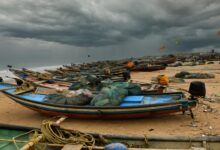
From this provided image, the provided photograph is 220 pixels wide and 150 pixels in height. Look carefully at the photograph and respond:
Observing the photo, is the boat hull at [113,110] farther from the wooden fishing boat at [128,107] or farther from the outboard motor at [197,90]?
the outboard motor at [197,90]

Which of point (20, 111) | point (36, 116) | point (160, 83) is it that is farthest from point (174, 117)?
point (20, 111)

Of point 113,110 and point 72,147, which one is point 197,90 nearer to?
point 113,110

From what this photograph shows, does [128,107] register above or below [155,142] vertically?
above

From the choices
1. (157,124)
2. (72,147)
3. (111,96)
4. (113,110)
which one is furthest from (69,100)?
(72,147)

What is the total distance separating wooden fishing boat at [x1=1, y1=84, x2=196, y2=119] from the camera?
28.4 feet

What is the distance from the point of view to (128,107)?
8.89m

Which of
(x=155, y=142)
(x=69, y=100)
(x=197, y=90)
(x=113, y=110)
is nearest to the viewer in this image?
(x=155, y=142)

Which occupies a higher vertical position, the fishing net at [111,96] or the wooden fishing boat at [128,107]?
the fishing net at [111,96]

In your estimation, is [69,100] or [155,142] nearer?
[155,142]

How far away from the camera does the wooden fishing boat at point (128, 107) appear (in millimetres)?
8656

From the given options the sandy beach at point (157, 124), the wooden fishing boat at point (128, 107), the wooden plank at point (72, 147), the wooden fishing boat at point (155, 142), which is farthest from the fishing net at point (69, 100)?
the wooden plank at point (72, 147)

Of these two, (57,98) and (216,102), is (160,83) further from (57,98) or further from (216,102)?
(57,98)

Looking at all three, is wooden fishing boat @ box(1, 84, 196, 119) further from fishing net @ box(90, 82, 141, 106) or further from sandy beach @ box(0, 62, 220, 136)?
sandy beach @ box(0, 62, 220, 136)

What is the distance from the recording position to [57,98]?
404 inches
